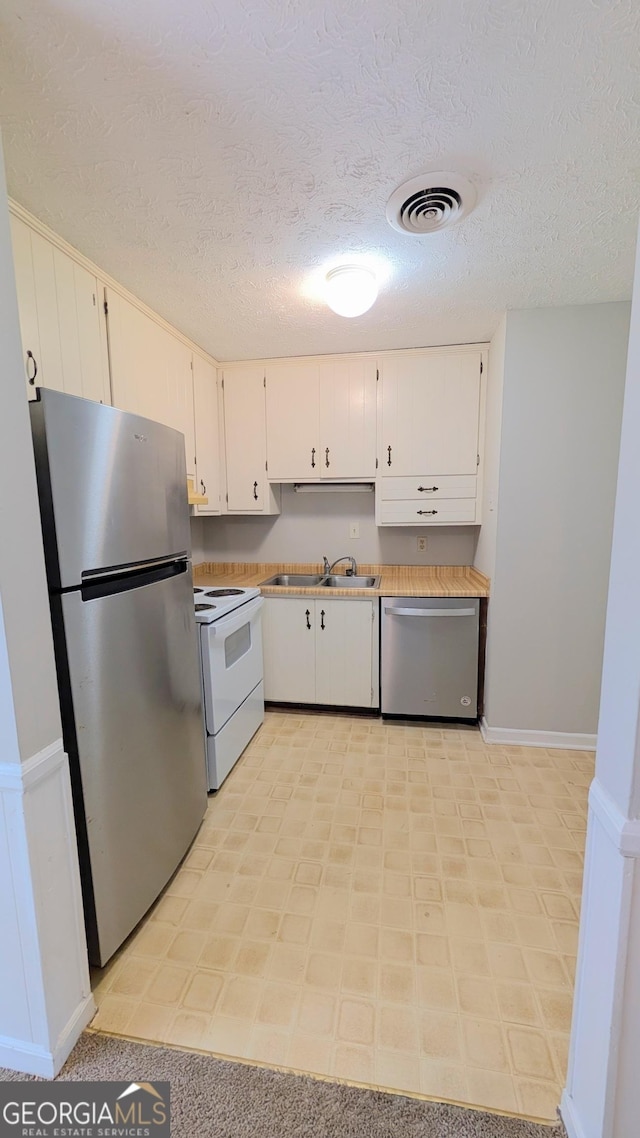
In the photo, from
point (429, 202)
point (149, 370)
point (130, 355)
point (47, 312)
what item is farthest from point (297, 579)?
point (429, 202)

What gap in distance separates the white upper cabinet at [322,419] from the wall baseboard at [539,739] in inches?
70.3

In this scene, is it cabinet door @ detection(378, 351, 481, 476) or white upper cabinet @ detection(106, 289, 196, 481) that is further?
cabinet door @ detection(378, 351, 481, 476)

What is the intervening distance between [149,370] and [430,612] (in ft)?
6.66

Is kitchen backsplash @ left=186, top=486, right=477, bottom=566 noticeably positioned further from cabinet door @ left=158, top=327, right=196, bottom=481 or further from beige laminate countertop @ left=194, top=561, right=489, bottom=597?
cabinet door @ left=158, top=327, right=196, bottom=481

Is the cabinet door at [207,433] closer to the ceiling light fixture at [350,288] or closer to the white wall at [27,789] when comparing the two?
the ceiling light fixture at [350,288]

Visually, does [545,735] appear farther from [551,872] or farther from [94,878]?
[94,878]

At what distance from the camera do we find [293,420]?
2.97 meters

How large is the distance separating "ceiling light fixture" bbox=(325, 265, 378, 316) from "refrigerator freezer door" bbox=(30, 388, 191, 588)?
0.95 m

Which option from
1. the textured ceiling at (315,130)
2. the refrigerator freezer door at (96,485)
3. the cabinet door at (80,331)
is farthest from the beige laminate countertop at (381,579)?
the textured ceiling at (315,130)

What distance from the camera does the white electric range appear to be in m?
2.03

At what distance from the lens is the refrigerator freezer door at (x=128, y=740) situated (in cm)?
117

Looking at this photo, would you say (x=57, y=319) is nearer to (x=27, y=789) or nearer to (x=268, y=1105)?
(x=27, y=789)

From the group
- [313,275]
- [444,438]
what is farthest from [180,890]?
[444,438]

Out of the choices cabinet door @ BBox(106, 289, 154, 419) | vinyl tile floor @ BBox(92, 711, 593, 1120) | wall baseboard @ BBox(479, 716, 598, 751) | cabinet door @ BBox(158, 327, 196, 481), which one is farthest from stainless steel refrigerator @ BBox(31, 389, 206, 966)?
wall baseboard @ BBox(479, 716, 598, 751)
